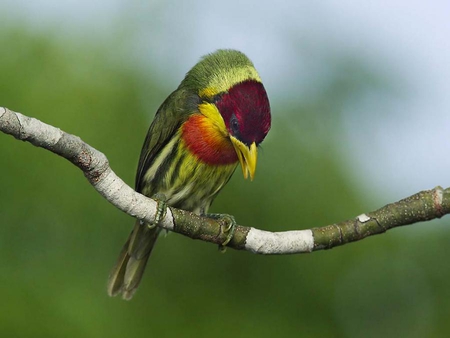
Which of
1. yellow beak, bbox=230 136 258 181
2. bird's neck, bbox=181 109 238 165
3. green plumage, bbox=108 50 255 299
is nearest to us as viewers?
yellow beak, bbox=230 136 258 181

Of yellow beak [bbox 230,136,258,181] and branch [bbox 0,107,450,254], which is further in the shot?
yellow beak [bbox 230,136,258,181]

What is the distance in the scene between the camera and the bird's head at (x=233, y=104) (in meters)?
3.74

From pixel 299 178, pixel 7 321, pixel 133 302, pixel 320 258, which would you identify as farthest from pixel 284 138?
pixel 7 321

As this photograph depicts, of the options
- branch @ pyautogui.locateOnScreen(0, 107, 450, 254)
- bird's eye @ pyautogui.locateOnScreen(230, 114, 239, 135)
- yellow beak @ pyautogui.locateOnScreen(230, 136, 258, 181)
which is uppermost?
bird's eye @ pyautogui.locateOnScreen(230, 114, 239, 135)

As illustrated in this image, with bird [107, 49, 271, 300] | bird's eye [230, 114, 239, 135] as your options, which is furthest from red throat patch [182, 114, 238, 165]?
bird's eye [230, 114, 239, 135]

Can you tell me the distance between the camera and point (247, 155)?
12.4 feet

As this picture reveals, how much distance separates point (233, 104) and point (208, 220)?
26.6 inches

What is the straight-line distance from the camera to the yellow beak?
12.1ft

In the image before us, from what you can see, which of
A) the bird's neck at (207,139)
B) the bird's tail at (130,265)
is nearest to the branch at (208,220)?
the bird's neck at (207,139)

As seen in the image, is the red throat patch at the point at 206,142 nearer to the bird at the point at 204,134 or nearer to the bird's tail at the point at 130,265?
the bird at the point at 204,134

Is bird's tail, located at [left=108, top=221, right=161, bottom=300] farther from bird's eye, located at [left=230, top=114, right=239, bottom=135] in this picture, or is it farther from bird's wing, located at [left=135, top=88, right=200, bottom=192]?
bird's eye, located at [left=230, top=114, right=239, bottom=135]

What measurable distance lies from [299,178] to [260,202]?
1.10m

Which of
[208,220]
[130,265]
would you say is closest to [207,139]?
[208,220]

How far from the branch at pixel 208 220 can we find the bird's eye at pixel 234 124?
0.55 m
